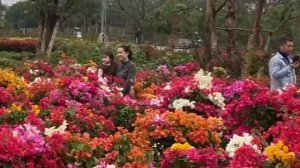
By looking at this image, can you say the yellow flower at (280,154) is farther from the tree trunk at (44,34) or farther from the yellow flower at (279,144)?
the tree trunk at (44,34)

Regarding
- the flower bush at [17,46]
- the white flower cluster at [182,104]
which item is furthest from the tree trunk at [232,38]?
the flower bush at [17,46]

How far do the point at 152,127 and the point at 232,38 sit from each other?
8796mm

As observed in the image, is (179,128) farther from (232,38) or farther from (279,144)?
(232,38)

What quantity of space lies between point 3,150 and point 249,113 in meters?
2.35

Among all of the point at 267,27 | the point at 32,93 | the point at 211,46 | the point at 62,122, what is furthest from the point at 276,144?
the point at 267,27

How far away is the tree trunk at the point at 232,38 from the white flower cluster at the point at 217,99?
22.4 ft

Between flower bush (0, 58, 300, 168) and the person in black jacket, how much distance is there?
0.83 ft

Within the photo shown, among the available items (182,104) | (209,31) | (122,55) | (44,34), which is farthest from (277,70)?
(44,34)

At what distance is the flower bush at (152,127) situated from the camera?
14.0 ft

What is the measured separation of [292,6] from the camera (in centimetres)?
1566

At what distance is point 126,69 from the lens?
9.34 metres

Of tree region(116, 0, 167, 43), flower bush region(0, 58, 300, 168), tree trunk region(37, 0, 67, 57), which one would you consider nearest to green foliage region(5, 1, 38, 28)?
tree region(116, 0, 167, 43)

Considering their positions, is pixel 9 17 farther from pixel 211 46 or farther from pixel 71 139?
pixel 71 139

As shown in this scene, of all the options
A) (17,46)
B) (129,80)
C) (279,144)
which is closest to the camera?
(279,144)
